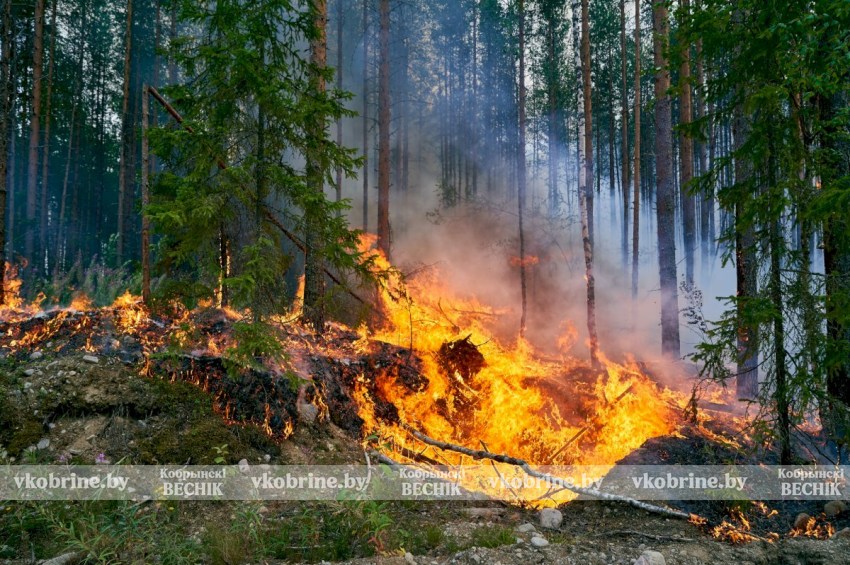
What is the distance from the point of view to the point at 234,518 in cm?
470

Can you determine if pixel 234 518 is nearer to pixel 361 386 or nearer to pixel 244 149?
pixel 361 386

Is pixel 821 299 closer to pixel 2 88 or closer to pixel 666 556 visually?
pixel 666 556

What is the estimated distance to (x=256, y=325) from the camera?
5562 millimetres

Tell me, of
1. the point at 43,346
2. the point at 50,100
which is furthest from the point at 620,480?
the point at 50,100

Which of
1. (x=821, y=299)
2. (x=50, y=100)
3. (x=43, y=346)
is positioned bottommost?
(x=43, y=346)

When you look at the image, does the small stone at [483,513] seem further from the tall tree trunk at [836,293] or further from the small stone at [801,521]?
the tall tree trunk at [836,293]

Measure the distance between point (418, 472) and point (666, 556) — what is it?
2.94m

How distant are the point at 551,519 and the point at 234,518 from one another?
135 inches

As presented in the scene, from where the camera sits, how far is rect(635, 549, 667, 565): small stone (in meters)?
4.03

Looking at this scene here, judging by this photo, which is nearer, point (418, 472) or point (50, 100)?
point (418, 472)

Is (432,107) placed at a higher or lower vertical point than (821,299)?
higher

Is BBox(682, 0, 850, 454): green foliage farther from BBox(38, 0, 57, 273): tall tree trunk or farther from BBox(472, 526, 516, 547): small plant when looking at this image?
BBox(38, 0, 57, 273): tall tree trunk

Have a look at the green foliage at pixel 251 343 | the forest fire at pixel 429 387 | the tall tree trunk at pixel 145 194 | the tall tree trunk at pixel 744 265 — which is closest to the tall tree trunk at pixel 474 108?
the tall tree trunk at pixel 744 265

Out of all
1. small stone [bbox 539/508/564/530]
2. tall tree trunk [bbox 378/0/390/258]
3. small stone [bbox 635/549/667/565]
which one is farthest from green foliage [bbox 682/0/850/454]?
tall tree trunk [bbox 378/0/390/258]
